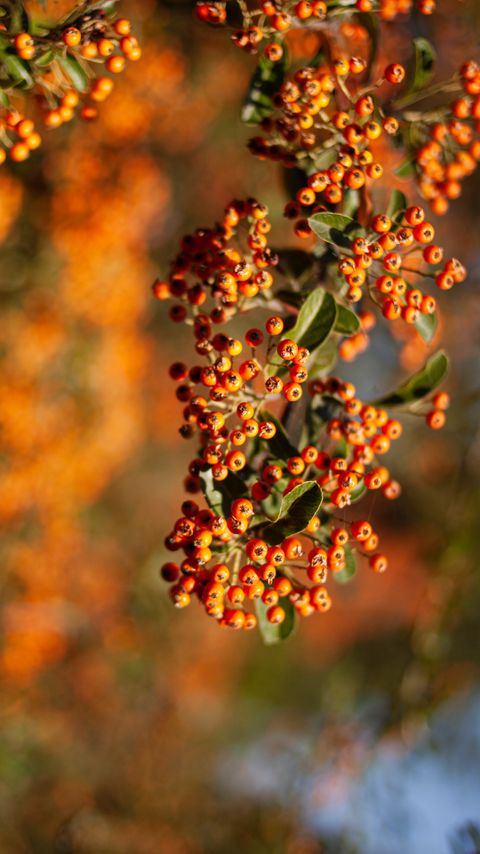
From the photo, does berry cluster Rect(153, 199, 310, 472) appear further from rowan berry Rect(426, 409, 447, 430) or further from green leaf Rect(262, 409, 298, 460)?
rowan berry Rect(426, 409, 447, 430)

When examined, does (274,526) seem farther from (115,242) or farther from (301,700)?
(301,700)

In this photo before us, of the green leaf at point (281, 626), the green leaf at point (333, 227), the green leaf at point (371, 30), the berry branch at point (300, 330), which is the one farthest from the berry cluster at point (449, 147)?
the green leaf at point (281, 626)

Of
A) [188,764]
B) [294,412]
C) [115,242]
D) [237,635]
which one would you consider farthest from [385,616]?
[294,412]

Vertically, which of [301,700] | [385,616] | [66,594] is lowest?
[301,700]

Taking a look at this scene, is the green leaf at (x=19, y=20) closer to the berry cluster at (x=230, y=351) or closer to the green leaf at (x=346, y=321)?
the berry cluster at (x=230, y=351)

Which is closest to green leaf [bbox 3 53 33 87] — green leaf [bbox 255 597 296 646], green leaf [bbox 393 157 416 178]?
green leaf [bbox 393 157 416 178]

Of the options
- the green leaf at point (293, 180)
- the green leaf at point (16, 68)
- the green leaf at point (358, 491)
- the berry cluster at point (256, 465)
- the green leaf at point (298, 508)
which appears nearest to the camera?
the green leaf at point (298, 508)

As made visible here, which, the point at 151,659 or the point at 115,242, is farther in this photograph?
the point at 151,659
